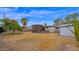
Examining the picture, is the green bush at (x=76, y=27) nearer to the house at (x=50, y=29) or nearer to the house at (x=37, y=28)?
the house at (x=50, y=29)

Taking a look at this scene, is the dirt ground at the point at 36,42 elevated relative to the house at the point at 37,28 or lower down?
lower down

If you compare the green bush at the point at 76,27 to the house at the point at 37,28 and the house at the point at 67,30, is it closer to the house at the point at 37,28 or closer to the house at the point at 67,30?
the house at the point at 67,30

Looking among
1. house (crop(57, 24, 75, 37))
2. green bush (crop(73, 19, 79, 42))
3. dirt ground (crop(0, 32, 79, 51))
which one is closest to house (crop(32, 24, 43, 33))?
dirt ground (crop(0, 32, 79, 51))

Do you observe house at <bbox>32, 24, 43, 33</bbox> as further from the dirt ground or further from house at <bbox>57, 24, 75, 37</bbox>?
house at <bbox>57, 24, 75, 37</bbox>

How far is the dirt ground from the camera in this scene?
2150 mm

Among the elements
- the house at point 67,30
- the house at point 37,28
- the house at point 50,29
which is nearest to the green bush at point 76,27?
the house at point 67,30

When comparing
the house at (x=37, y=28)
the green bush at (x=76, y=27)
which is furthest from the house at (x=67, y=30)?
the house at (x=37, y=28)

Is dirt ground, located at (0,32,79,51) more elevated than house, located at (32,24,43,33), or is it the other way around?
house, located at (32,24,43,33)

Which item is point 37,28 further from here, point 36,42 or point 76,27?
point 76,27

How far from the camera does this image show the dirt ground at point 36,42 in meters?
2.15

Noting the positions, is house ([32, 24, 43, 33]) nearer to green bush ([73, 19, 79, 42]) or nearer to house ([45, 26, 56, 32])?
house ([45, 26, 56, 32])

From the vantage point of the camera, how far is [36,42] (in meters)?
2.16
